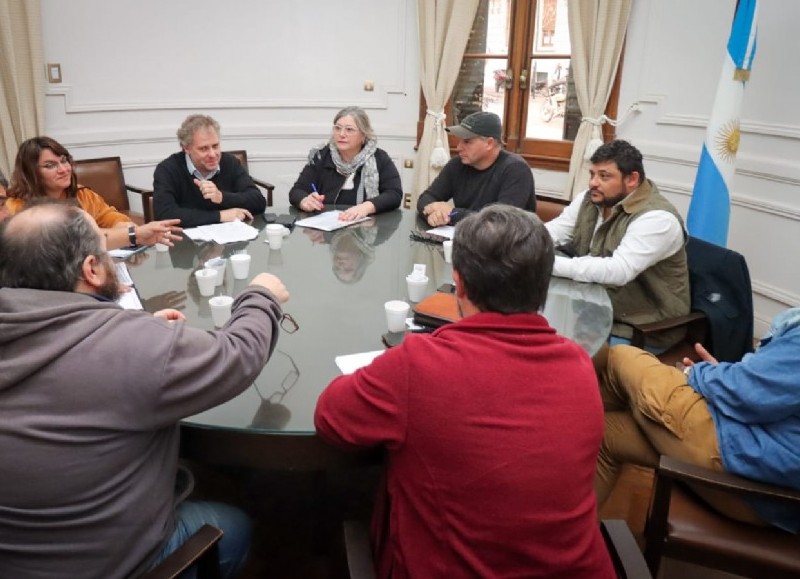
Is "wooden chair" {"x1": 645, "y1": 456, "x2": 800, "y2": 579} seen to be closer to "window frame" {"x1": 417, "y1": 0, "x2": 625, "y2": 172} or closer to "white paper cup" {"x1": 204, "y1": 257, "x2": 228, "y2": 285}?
"white paper cup" {"x1": 204, "y1": 257, "x2": 228, "y2": 285}

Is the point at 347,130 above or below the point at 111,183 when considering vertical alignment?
above

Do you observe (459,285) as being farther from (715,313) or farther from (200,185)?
(200,185)

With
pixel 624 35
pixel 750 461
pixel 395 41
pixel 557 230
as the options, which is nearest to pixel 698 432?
pixel 750 461

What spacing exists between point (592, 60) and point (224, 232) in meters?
2.68

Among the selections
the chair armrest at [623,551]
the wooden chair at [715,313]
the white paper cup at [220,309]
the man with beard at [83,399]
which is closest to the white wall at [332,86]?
the wooden chair at [715,313]

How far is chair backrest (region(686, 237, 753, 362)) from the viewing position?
2.22 metres

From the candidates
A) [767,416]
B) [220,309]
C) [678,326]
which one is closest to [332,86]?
[678,326]

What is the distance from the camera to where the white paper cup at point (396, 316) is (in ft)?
5.44

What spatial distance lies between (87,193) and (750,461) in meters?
2.75

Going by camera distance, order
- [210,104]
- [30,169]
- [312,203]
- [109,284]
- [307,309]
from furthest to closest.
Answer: [210,104]
[312,203]
[30,169]
[307,309]
[109,284]

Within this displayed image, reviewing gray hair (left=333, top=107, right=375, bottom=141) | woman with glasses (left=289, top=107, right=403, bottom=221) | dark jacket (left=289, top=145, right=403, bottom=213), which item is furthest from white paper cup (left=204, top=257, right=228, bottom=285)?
gray hair (left=333, top=107, right=375, bottom=141)

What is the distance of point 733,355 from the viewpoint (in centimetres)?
225

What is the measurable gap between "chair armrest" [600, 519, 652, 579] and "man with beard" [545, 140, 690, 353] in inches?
45.1

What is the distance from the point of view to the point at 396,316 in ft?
5.45
